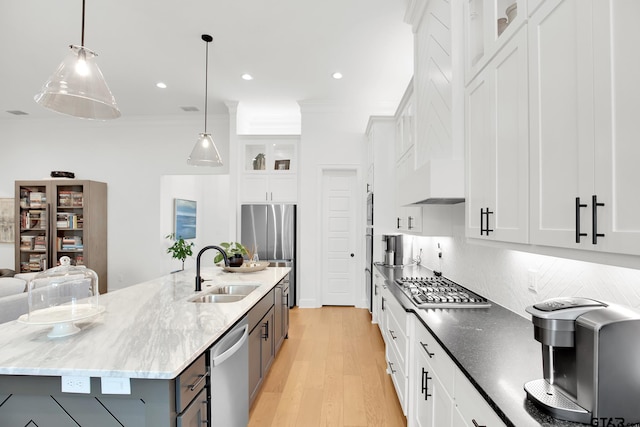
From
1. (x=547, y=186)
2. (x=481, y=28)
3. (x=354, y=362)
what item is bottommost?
(x=354, y=362)

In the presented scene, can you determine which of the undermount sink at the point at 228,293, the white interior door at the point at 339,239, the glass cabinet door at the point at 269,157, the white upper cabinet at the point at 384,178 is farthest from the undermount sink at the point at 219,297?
the glass cabinet door at the point at 269,157

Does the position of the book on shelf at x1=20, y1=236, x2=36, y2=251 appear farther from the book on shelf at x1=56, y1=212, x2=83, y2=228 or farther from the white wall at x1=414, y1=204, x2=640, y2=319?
the white wall at x1=414, y1=204, x2=640, y2=319

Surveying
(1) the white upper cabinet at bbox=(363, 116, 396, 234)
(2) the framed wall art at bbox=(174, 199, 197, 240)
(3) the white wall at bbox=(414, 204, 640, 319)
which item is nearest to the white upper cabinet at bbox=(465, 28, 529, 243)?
(3) the white wall at bbox=(414, 204, 640, 319)

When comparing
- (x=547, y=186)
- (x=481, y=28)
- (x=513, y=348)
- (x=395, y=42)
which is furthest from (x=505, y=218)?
(x=395, y=42)

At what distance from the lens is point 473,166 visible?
5.65 ft

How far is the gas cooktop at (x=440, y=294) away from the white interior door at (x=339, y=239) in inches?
99.7

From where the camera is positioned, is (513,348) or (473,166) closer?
(513,348)

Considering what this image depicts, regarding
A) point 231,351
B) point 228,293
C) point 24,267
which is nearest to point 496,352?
point 231,351

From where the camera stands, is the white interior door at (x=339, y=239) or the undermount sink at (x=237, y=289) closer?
the undermount sink at (x=237, y=289)

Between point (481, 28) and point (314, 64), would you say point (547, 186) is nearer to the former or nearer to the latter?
point (481, 28)

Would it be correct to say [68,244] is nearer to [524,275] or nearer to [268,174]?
[268,174]

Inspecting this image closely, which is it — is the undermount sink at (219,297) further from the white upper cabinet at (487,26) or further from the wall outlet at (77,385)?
the white upper cabinet at (487,26)

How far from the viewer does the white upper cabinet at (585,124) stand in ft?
2.64

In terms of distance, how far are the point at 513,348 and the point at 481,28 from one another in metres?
1.68
